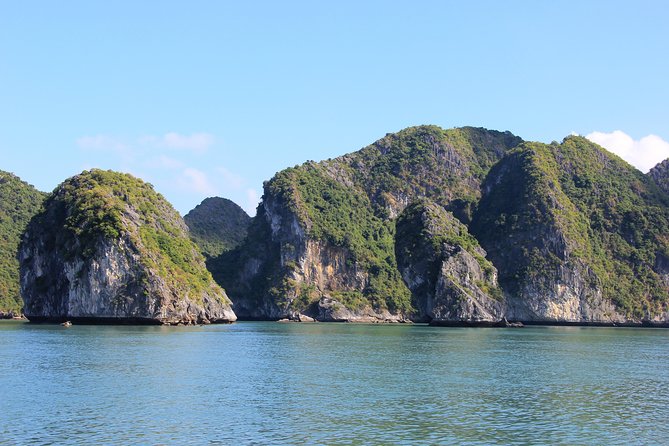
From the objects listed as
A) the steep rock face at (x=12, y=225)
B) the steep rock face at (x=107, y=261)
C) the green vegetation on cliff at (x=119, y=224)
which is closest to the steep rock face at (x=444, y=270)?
the steep rock face at (x=107, y=261)

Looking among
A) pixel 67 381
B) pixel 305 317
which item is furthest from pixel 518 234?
pixel 67 381

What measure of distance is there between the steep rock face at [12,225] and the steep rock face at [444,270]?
285ft

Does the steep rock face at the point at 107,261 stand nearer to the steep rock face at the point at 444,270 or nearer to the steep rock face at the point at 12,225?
the steep rock face at the point at 12,225

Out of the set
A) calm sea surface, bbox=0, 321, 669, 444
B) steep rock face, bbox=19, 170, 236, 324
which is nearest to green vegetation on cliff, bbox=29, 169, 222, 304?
steep rock face, bbox=19, 170, 236, 324

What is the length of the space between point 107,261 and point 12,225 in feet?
223

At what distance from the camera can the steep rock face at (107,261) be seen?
4929 inches

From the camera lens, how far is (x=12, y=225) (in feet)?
591

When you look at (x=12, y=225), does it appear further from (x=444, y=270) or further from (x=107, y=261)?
(x=444, y=270)

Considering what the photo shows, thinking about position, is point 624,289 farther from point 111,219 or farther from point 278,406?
point 278,406

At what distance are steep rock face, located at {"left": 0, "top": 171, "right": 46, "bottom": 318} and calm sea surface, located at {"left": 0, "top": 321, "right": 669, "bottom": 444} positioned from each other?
96.7 metres

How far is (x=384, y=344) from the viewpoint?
3469 inches

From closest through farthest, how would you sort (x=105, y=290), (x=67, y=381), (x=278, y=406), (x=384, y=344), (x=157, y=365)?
(x=278, y=406) → (x=67, y=381) → (x=157, y=365) → (x=384, y=344) → (x=105, y=290)

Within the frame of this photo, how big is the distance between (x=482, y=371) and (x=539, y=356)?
17918 mm

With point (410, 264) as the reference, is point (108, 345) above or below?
below
